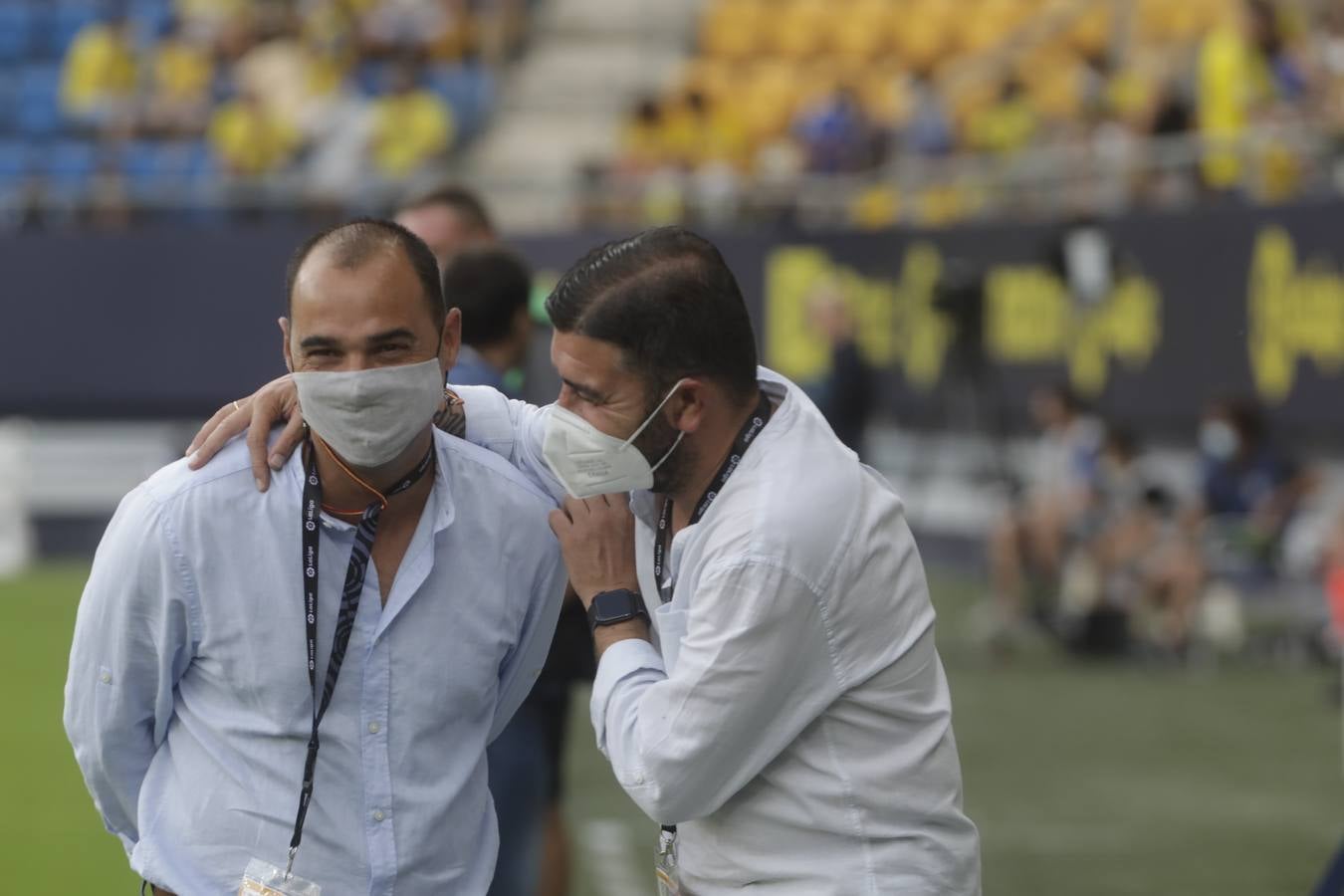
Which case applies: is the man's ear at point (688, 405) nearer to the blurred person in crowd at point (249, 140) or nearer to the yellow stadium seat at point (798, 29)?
the blurred person in crowd at point (249, 140)

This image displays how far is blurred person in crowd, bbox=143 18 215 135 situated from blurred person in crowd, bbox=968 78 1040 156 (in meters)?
7.45

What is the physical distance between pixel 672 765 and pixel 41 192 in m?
17.0

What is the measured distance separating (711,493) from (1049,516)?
37.6 feet

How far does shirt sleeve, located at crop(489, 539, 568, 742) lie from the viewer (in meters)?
3.71

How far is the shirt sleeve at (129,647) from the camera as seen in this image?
338cm

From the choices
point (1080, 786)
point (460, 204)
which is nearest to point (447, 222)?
point (460, 204)

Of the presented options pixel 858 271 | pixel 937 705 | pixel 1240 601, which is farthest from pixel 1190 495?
pixel 937 705

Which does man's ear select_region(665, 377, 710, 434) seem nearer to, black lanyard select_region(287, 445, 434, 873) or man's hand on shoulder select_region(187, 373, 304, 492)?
black lanyard select_region(287, 445, 434, 873)

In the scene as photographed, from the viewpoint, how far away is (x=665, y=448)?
3.48 metres

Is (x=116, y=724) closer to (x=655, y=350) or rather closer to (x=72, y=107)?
(x=655, y=350)

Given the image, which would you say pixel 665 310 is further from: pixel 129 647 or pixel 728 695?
pixel 129 647

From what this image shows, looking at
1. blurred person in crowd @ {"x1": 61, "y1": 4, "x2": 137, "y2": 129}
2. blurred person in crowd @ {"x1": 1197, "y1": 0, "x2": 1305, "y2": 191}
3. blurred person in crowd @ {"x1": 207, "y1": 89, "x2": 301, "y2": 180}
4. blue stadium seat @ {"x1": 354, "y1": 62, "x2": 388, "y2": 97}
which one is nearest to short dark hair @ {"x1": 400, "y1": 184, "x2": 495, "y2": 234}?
blurred person in crowd @ {"x1": 1197, "y1": 0, "x2": 1305, "y2": 191}

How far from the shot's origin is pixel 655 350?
11.2 ft

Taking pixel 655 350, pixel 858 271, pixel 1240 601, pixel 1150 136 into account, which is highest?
pixel 655 350
